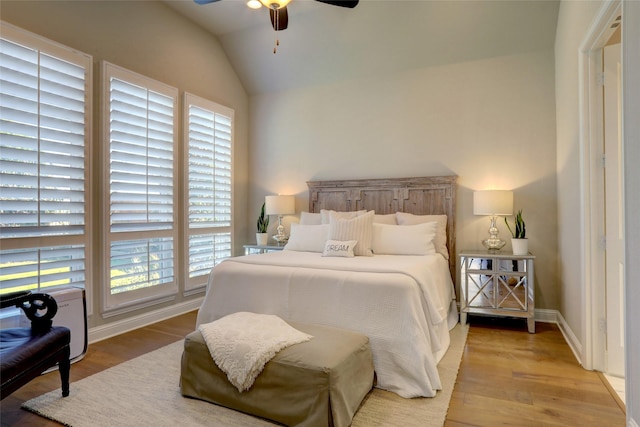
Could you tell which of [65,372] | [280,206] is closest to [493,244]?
[280,206]

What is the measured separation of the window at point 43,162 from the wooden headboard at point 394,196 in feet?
8.93

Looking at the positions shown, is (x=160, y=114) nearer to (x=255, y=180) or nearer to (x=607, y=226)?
(x=255, y=180)

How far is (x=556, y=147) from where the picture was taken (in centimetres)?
383

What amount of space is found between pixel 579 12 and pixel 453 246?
2426 millimetres

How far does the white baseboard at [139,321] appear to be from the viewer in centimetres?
333

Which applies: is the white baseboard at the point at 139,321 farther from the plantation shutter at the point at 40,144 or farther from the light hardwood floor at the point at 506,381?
the plantation shutter at the point at 40,144

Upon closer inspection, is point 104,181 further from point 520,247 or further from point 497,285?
point 520,247

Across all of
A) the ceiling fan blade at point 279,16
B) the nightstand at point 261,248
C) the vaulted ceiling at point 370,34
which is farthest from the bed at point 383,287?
the ceiling fan blade at point 279,16

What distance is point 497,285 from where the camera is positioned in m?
3.62

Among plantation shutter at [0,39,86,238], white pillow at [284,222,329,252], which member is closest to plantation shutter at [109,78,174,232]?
plantation shutter at [0,39,86,238]

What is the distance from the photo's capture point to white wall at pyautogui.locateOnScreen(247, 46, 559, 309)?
12.8 feet

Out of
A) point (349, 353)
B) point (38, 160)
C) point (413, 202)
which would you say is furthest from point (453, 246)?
point (38, 160)

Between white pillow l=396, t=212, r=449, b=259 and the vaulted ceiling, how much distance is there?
182 cm

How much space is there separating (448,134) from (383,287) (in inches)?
102
